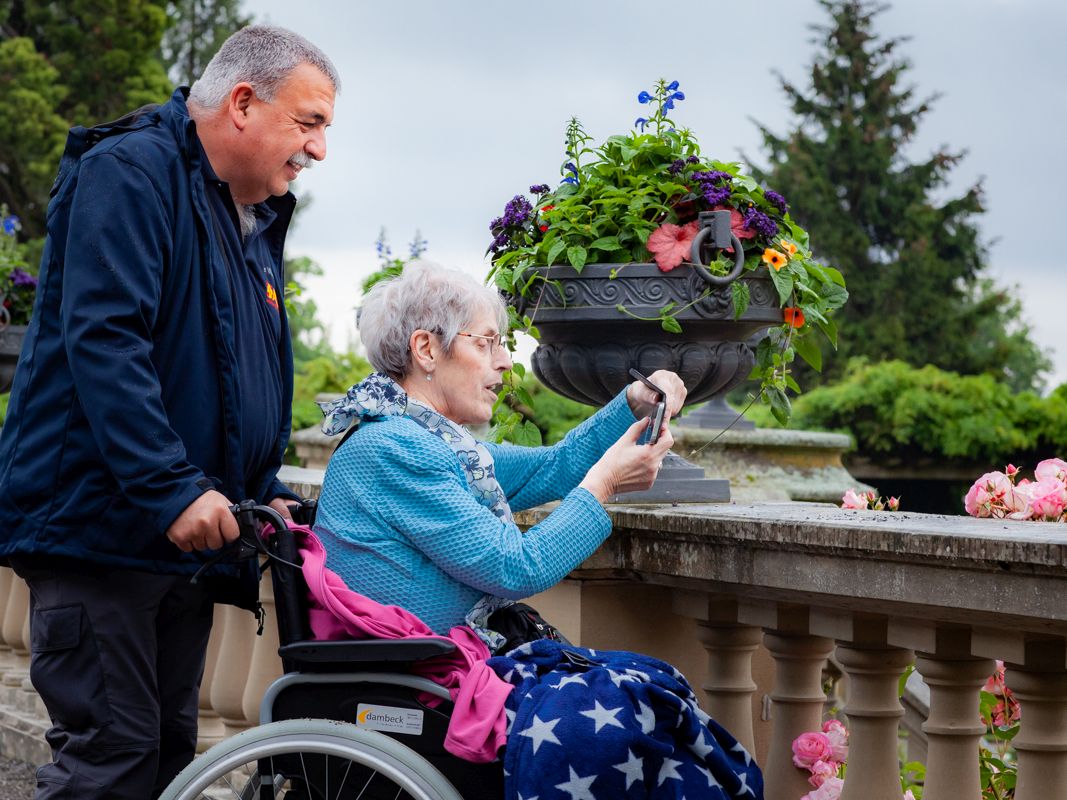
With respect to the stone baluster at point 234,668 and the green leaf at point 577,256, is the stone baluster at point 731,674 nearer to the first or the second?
the green leaf at point 577,256

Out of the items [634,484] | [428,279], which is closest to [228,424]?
[428,279]

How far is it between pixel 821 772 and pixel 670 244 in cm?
108

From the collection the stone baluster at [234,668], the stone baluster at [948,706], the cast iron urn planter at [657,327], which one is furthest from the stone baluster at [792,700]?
the stone baluster at [234,668]

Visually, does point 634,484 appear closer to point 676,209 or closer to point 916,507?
point 676,209

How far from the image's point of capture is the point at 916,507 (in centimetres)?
1623

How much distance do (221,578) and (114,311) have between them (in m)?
0.57

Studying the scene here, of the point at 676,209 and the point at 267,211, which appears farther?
the point at 676,209

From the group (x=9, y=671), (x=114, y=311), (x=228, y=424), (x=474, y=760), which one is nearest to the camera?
(x=474, y=760)

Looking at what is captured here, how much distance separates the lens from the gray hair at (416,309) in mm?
2416

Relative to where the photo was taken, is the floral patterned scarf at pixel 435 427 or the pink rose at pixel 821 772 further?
the pink rose at pixel 821 772

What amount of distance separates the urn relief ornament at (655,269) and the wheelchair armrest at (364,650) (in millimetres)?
963

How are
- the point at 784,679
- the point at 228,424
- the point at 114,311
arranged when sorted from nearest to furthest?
1. the point at 114,311
2. the point at 228,424
3. the point at 784,679

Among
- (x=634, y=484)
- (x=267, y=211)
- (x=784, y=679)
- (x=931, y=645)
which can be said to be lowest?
(x=784, y=679)

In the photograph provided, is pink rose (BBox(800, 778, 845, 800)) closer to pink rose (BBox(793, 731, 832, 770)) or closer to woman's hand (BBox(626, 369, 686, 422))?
pink rose (BBox(793, 731, 832, 770))
